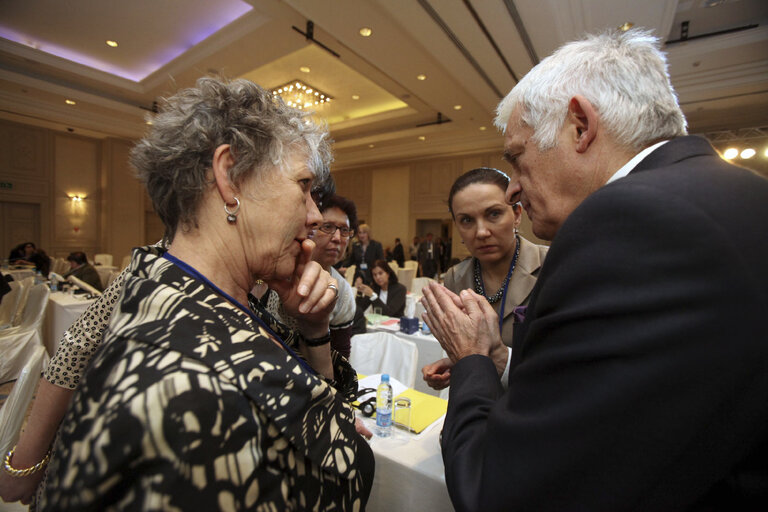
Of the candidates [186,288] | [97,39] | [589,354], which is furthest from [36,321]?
[97,39]

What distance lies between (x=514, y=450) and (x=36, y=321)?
538cm

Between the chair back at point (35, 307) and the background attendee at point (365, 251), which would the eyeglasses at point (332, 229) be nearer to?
the chair back at point (35, 307)

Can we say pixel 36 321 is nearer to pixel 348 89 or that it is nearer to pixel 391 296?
pixel 391 296

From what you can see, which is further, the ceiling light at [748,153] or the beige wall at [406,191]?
the beige wall at [406,191]

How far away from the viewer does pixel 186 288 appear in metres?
0.76

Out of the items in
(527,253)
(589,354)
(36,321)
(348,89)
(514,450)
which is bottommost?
(36,321)

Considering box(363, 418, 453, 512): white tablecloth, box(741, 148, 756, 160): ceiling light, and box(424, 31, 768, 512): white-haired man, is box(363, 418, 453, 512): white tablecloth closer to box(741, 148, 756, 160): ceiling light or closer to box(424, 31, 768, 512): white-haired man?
box(424, 31, 768, 512): white-haired man

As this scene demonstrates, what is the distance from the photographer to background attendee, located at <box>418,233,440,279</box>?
1188 cm

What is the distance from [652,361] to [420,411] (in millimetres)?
1479

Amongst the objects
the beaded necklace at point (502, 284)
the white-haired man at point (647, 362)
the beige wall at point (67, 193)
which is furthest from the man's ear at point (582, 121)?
the beige wall at point (67, 193)

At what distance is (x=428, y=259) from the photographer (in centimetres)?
1188

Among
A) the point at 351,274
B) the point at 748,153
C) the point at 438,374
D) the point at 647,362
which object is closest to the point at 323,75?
the point at 351,274

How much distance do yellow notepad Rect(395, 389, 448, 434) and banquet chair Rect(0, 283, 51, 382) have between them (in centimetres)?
399

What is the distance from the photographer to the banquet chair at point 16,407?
1433mm
